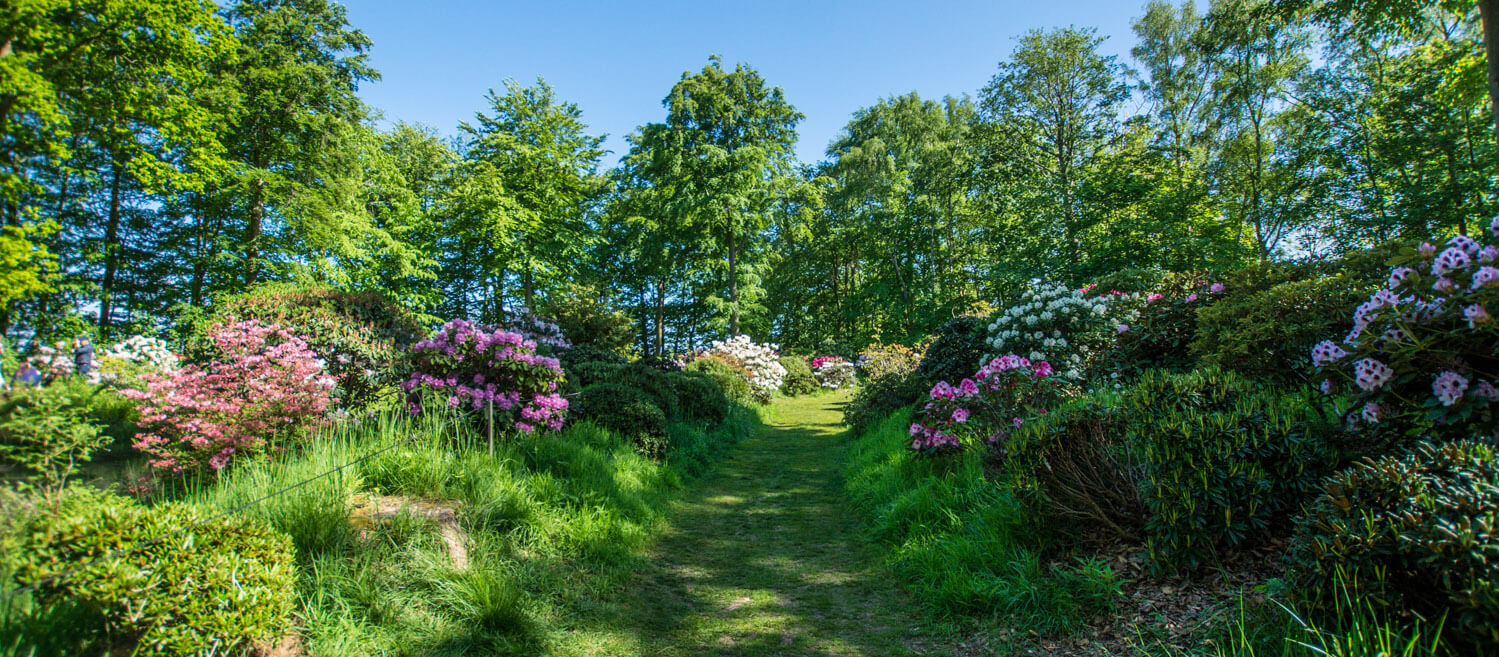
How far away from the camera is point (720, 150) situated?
19781 mm

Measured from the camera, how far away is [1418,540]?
1.88 m

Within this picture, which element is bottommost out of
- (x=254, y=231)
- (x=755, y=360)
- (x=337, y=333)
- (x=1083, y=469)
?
(x=1083, y=469)

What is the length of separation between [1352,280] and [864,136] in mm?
23305

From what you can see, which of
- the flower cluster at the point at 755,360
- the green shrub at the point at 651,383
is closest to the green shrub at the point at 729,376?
the flower cluster at the point at 755,360

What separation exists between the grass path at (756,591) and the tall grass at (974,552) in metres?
0.26

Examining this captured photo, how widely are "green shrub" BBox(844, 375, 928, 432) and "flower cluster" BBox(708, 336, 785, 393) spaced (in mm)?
5355

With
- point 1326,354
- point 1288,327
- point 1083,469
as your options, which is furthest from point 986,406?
point 1326,354

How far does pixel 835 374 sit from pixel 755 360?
467 cm

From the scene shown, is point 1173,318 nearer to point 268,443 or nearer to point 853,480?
point 853,480

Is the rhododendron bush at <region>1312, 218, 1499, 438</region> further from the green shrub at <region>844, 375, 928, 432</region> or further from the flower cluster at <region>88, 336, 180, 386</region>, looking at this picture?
the green shrub at <region>844, 375, 928, 432</region>

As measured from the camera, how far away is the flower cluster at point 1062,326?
7207 millimetres

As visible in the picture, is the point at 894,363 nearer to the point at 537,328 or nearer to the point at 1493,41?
the point at 537,328

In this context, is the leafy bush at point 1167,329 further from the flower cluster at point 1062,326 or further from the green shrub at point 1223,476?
the green shrub at point 1223,476

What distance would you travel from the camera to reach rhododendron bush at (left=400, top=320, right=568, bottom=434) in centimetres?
571
